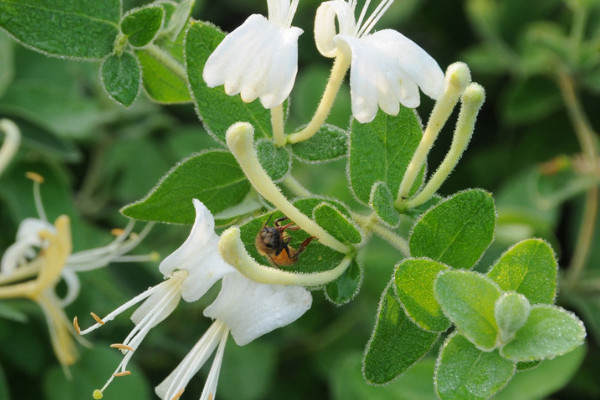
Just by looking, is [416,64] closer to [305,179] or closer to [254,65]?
[254,65]

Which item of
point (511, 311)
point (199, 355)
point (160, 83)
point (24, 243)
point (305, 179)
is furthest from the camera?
point (305, 179)

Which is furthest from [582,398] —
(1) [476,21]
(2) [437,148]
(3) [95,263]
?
(3) [95,263]

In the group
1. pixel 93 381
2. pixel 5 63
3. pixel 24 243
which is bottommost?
pixel 93 381

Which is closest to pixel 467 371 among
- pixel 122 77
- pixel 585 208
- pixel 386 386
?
pixel 122 77

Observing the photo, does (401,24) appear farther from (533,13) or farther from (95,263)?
(95,263)

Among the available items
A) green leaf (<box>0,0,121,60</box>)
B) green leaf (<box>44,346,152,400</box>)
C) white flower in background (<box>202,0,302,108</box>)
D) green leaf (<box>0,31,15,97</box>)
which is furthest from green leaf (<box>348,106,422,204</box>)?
green leaf (<box>0,31,15,97</box>)

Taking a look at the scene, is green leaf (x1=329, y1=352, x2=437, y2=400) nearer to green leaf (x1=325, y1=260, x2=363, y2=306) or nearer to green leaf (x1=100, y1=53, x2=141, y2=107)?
green leaf (x1=325, y1=260, x2=363, y2=306)
